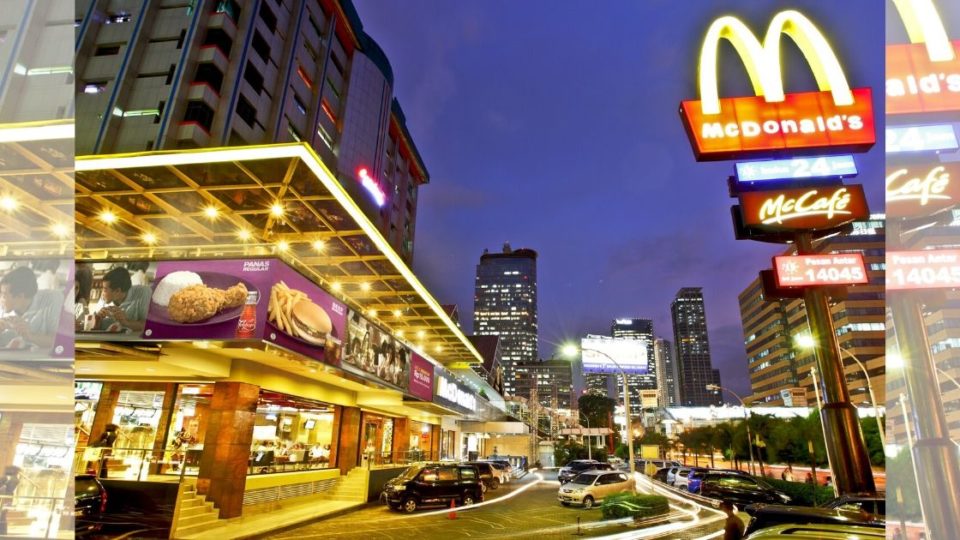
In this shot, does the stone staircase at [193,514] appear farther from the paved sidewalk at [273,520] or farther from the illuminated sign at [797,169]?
the illuminated sign at [797,169]

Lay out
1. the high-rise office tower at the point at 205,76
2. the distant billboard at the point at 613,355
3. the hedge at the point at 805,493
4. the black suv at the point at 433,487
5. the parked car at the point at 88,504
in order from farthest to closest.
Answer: the high-rise office tower at the point at 205,76 → the distant billboard at the point at 613,355 → the hedge at the point at 805,493 → the black suv at the point at 433,487 → the parked car at the point at 88,504

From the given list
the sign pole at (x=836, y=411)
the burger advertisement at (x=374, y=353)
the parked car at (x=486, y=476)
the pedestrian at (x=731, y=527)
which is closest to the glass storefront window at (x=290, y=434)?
the burger advertisement at (x=374, y=353)

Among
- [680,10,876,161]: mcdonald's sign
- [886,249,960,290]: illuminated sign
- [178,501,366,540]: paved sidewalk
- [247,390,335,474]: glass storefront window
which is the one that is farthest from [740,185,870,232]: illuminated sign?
[247,390,335,474]: glass storefront window

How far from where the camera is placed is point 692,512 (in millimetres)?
20125

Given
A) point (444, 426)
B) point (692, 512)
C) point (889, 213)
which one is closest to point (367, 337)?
point (692, 512)

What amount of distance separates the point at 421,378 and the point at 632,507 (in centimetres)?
1274

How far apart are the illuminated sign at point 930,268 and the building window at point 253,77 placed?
41562 millimetres

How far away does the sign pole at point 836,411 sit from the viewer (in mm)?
13805

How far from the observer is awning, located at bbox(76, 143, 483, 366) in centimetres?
1317

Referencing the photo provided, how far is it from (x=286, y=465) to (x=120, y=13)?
3873 centimetres

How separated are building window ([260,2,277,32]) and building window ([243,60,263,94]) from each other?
4.75 m

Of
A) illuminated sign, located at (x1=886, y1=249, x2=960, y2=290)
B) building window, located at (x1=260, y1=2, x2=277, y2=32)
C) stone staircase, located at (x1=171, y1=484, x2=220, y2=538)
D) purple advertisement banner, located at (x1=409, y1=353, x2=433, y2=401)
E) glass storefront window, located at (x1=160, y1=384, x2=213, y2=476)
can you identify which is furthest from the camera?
building window, located at (x1=260, y1=2, x2=277, y2=32)

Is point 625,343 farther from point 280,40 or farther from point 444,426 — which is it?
point 280,40

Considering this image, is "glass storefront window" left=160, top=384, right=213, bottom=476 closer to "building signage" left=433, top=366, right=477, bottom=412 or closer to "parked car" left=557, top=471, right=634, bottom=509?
"building signage" left=433, top=366, right=477, bottom=412
